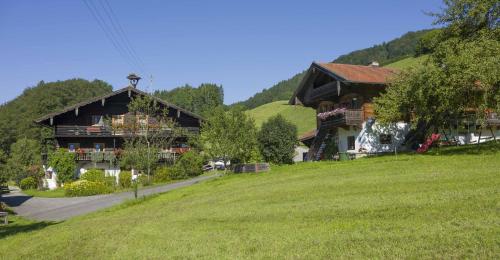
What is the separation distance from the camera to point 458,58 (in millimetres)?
23188

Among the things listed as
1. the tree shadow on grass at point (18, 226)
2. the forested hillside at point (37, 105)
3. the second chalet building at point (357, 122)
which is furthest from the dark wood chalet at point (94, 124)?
the forested hillside at point (37, 105)

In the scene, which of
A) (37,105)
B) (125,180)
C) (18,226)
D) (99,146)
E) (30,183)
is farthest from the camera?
(37,105)

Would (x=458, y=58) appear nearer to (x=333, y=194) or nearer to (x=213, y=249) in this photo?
(x=333, y=194)

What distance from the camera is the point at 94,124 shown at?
161 feet

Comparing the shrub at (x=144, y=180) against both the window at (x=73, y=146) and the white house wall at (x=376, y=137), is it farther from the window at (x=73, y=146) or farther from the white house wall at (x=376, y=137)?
the white house wall at (x=376, y=137)

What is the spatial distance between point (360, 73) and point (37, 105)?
89.5 meters

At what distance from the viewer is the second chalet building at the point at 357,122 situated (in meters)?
34.7

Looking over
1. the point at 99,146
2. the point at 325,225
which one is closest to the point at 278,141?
the point at 99,146

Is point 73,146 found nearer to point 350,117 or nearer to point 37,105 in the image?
point 350,117

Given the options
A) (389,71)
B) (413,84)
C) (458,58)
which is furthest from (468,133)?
(458,58)

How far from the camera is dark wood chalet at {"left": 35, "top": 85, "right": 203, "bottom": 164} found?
4703 centimetres

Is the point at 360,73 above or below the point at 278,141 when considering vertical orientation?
above

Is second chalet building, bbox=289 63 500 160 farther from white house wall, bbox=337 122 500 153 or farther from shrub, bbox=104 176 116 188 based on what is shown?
shrub, bbox=104 176 116 188

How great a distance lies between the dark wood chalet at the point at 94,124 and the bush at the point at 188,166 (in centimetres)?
324
